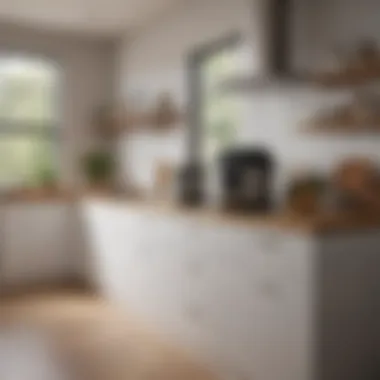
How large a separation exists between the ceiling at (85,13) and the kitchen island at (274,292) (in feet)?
6.82

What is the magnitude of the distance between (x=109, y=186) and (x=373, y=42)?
3.16 m

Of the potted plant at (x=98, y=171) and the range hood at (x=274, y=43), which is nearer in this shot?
the range hood at (x=274, y=43)

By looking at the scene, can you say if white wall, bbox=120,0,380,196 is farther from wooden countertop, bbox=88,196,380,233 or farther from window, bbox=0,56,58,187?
window, bbox=0,56,58,187

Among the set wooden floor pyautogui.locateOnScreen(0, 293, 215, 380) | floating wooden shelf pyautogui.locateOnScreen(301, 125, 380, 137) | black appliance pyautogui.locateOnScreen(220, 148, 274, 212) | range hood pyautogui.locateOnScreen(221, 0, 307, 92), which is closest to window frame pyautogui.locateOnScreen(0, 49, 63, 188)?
wooden floor pyautogui.locateOnScreen(0, 293, 215, 380)

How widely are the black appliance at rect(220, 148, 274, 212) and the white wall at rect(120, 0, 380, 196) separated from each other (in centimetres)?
37

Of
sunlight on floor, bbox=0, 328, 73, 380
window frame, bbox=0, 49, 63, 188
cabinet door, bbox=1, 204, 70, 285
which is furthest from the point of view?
window frame, bbox=0, 49, 63, 188

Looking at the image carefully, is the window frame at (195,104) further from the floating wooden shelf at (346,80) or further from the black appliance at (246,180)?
the floating wooden shelf at (346,80)

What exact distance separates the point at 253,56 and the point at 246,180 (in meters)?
0.95

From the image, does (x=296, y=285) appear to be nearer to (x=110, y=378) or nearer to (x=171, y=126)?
(x=110, y=378)

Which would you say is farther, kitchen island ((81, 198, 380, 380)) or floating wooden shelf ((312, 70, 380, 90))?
floating wooden shelf ((312, 70, 380, 90))

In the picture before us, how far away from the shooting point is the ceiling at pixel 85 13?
4750 mm

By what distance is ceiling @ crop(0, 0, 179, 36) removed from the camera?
475 centimetres

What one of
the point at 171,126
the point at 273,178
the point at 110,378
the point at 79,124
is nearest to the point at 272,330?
the point at 110,378

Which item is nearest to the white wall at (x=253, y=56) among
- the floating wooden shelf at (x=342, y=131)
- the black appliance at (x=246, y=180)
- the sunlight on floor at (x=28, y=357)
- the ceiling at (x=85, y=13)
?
the floating wooden shelf at (x=342, y=131)
